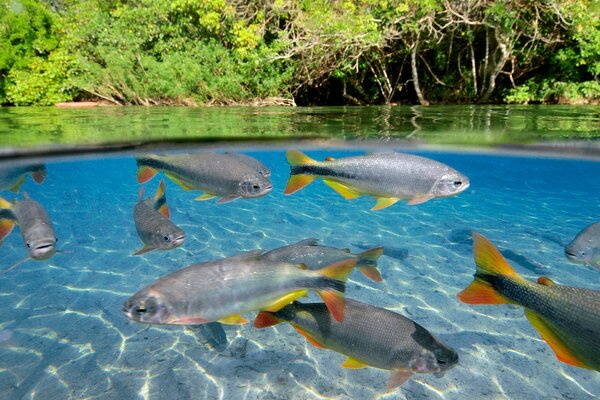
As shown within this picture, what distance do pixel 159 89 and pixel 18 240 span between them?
37.4 ft

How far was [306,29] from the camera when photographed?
60.6 feet

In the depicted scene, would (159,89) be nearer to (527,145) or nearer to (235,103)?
(235,103)

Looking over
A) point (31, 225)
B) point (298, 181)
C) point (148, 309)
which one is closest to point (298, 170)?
point (298, 181)

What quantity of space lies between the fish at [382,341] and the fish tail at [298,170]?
144 cm

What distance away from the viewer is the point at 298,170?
13.3ft

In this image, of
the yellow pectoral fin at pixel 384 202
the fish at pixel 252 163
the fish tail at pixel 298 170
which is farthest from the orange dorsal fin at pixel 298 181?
the yellow pectoral fin at pixel 384 202

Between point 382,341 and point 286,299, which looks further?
point 382,341

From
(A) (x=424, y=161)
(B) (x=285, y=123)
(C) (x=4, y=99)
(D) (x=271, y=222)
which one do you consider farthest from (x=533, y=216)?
(C) (x=4, y=99)

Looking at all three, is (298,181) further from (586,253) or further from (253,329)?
(586,253)

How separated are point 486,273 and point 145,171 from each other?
362 cm

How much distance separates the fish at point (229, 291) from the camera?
8.50 ft

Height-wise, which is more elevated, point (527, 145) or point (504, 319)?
point (527, 145)

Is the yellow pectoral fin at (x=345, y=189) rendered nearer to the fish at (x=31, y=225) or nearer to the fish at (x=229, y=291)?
the fish at (x=229, y=291)

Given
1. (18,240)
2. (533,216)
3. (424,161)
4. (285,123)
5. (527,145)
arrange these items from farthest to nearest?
(533,216)
(18,240)
(285,123)
(527,145)
(424,161)
